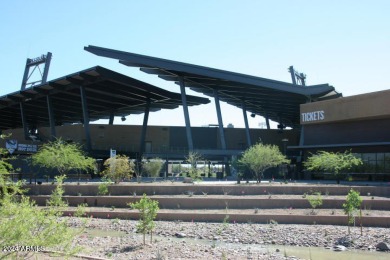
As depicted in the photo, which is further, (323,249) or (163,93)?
(163,93)

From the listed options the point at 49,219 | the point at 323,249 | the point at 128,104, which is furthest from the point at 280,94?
the point at 49,219

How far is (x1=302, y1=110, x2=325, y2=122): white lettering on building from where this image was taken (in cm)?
3584

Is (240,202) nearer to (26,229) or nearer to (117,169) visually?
(117,169)

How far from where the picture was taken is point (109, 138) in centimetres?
5741

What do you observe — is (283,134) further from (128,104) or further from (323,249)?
(323,249)

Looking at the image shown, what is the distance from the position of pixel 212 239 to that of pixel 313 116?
24919 mm

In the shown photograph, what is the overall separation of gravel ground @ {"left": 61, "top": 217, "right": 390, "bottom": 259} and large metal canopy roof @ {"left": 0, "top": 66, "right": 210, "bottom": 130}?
2708 cm

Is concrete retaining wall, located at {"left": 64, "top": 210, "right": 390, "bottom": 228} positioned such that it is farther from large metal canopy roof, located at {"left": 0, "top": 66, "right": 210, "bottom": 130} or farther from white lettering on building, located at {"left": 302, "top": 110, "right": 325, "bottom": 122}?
large metal canopy roof, located at {"left": 0, "top": 66, "right": 210, "bottom": 130}

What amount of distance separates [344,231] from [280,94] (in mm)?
31932

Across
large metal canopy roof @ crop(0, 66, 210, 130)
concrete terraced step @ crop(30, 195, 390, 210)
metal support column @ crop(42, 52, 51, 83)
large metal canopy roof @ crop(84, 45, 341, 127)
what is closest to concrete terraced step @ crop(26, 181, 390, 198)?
concrete terraced step @ crop(30, 195, 390, 210)

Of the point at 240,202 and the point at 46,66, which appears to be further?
the point at 46,66

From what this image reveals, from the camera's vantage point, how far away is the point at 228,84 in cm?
4544

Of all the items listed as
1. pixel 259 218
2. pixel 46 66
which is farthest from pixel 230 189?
pixel 46 66

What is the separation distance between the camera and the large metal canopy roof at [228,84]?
130 feet
